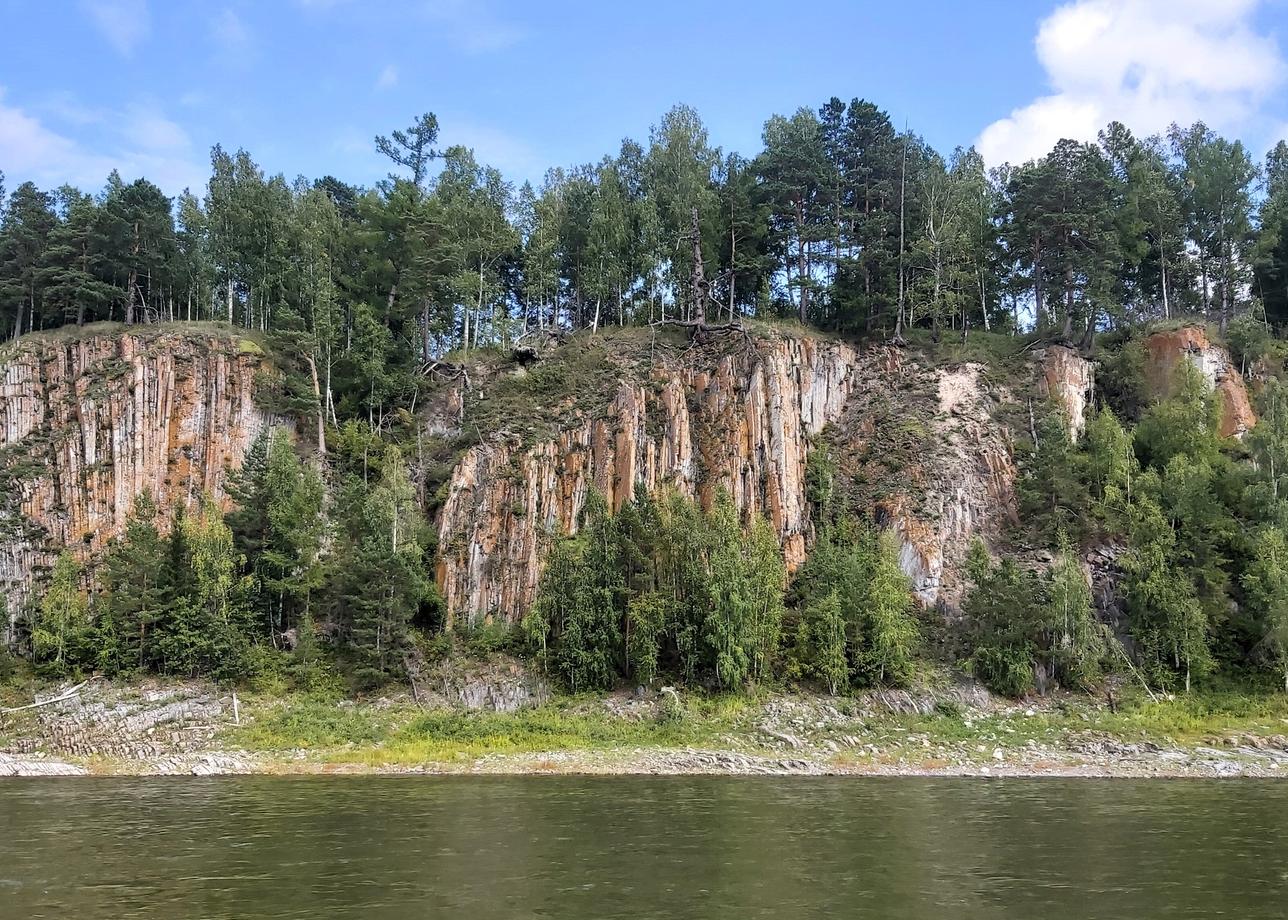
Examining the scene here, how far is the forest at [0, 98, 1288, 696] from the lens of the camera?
48375 millimetres

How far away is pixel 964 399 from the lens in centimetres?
6316

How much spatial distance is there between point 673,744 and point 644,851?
19.9m

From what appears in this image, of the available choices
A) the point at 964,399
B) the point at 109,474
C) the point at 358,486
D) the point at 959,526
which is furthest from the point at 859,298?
the point at 109,474

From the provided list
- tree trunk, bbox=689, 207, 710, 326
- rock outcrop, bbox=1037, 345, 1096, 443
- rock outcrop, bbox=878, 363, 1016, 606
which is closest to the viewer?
rock outcrop, bbox=878, 363, 1016, 606

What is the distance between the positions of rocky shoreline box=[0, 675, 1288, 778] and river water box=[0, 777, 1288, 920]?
430 centimetres

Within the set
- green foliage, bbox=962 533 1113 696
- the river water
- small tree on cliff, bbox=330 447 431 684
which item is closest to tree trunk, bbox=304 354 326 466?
small tree on cliff, bbox=330 447 431 684

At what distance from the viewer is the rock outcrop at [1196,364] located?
6047cm

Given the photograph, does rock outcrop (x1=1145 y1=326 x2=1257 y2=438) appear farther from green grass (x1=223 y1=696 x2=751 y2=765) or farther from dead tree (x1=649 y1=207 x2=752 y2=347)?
green grass (x1=223 y1=696 x2=751 y2=765)

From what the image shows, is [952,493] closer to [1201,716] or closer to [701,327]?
[1201,716]

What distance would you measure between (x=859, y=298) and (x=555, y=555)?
32.2 meters

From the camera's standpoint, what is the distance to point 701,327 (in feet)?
219

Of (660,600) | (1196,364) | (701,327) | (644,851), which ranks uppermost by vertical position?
(701,327)

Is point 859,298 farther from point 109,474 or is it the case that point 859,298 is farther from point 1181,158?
point 109,474

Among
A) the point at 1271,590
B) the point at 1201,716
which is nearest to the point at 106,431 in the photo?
the point at 1201,716
